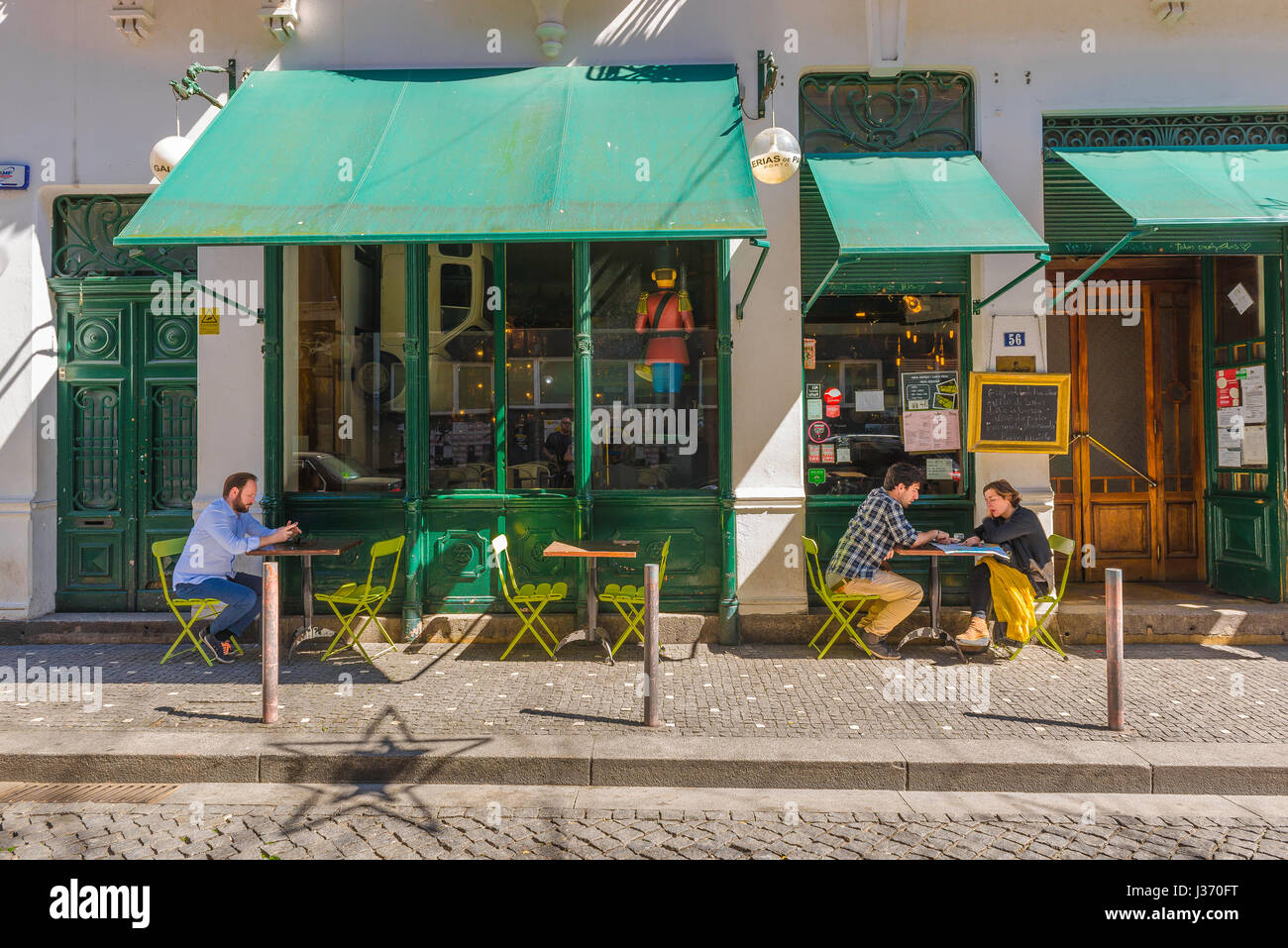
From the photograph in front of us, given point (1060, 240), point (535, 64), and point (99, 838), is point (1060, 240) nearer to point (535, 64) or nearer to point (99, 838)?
point (535, 64)

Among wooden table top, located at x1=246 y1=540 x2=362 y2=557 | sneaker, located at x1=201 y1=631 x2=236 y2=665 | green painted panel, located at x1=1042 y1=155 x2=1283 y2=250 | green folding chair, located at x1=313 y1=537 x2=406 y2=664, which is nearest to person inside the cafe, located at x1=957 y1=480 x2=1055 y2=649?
green painted panel, located at x1=1042 y1=155 x2=1283 y2=250

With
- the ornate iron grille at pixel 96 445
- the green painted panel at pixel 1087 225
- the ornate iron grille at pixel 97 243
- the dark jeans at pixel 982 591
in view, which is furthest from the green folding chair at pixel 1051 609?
the ornate iron grille at pixel 96 445

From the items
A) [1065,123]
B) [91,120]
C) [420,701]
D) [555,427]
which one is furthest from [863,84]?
[91,120]

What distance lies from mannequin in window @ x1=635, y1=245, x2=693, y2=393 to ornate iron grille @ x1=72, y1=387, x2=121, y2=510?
492 centimetres

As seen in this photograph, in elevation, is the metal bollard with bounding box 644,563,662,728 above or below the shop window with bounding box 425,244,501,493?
below

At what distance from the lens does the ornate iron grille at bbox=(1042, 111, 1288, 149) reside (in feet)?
23.7

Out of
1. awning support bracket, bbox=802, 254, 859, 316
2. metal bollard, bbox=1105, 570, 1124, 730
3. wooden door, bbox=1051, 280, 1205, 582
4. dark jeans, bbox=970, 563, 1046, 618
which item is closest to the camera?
metal bollard, bbox=1105, 570, 1124, 730

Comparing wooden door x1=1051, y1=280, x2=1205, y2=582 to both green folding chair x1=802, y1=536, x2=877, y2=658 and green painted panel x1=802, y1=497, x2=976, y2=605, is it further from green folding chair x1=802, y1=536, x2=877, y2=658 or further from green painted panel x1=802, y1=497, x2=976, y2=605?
green folding chair x1=802, y1=536, x2=877, y2=658

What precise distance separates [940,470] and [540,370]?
12.0 ft

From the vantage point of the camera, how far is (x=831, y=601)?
6.55m

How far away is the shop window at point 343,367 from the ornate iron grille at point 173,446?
1034 mm

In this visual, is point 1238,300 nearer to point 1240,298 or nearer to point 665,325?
point 1240,298

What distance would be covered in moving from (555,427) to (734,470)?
161cm

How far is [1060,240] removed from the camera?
7254 mm
